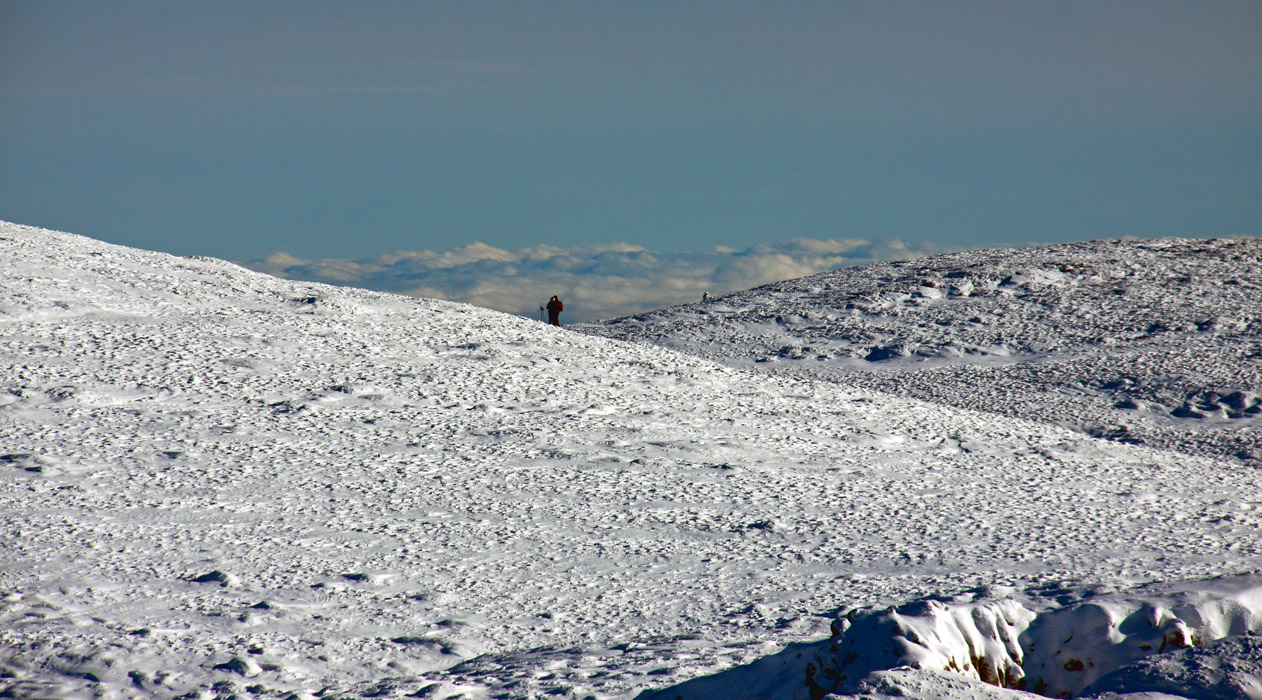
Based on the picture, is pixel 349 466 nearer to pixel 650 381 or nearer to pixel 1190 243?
pixel 650 381

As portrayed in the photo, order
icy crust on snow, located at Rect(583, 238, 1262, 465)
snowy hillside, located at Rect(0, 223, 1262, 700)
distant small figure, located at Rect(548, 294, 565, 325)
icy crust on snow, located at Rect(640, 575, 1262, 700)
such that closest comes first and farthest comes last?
1. icy crust on snow, located at Rect(640, 575, 1262, 700)
2. snowy hillside, located at Rect(0, 223, 1262, 700)
3. icy crust on snow, located at Rect(583, 238, 1262, 465)
4. distant small figure, located at Rect(548, 294, 565, 325)

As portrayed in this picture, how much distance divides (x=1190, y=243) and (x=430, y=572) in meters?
30.0

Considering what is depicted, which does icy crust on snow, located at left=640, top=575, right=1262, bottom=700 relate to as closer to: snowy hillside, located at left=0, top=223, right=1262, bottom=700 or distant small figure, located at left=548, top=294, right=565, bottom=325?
snowy hillside, located at left=0, top=223, right=1262, bottom=700

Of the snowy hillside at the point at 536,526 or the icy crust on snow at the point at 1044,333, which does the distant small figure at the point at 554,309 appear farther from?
the snowy hillside at the point at 536,526

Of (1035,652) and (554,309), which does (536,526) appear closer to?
(1035,652)

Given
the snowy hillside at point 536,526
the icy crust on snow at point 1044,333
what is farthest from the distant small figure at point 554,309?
the snowy hillside at point 536,526

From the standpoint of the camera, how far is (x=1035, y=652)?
5.16 meters

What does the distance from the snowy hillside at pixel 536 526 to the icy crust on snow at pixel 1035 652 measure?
18 mm

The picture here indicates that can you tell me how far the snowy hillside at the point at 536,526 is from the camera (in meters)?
5.36

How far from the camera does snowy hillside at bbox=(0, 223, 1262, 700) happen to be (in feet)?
17.6

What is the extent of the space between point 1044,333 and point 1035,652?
694 inches

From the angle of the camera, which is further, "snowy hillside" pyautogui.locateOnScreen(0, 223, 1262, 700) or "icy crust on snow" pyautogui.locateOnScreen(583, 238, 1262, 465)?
"icy crust on snow" pyautogui.locateOnScreen(583, 238, 1262, 465)

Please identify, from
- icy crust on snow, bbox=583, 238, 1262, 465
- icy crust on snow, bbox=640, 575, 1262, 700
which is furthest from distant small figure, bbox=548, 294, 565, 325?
icy crust on snow, bbox=640, 575, 1262, 700

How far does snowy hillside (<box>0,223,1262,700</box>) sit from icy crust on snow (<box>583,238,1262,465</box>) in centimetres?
→ 272
